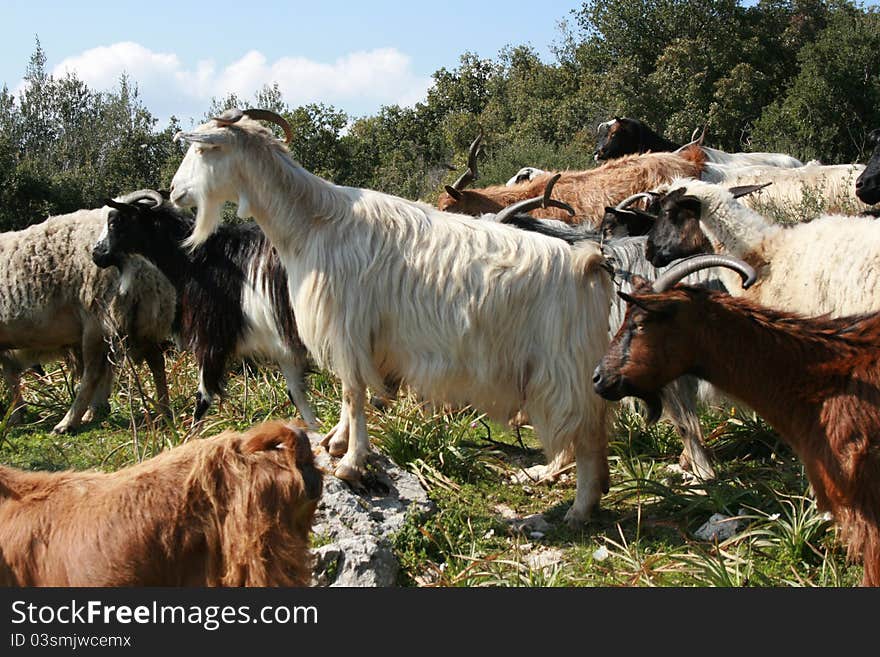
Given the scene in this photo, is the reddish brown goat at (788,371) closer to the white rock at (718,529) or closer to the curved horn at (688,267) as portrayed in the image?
the curved horn at (688,267)

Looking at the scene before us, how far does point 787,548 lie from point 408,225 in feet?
9.77


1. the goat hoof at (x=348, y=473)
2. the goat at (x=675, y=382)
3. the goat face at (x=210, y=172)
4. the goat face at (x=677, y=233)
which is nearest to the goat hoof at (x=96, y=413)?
the goat face at (x=210, y=172)

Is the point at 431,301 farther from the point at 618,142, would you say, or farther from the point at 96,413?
the point at 618,142

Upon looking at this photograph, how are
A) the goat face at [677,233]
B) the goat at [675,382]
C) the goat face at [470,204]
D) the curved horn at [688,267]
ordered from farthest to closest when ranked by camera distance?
the goat face at [470,204]
the goat face at [677,233]
the goat at [675,382]
the curved horn at [688,267]

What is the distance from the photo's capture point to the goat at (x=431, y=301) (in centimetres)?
599

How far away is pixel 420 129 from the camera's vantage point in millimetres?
32375

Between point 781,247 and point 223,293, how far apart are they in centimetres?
438

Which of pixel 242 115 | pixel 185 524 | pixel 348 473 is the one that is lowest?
pixel 348 473

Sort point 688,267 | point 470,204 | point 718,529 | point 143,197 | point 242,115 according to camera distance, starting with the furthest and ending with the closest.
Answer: point 470,204 → point 143,197 → point 242,115 → point 718,529 → point 688,267

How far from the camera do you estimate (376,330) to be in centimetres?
618

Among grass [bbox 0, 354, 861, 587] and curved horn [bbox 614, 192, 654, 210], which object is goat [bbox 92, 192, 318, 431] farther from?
curved horn [bbox 614, 192, 654, 210]

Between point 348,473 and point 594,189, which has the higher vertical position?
point 594,189

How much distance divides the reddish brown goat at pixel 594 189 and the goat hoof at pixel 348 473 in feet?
18.0

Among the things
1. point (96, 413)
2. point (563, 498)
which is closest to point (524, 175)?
point (96, 413)
